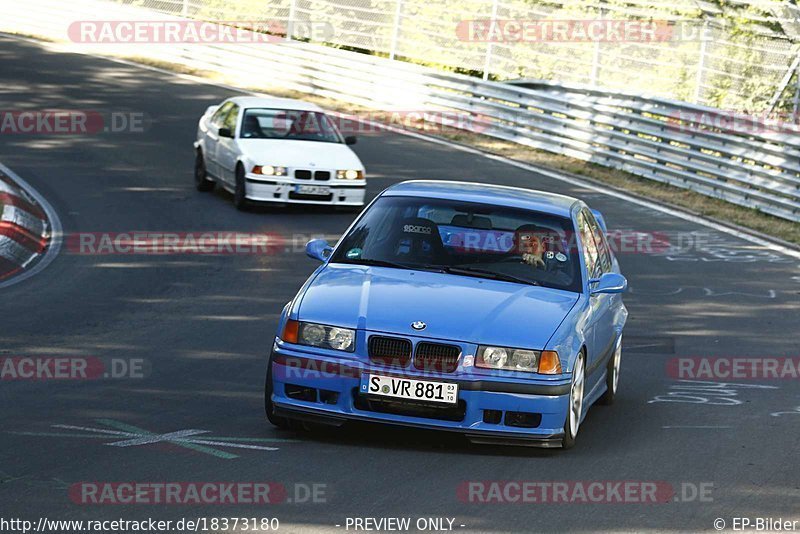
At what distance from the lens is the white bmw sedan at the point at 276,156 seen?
18.5 metres

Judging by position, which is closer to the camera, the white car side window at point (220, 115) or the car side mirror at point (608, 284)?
the car side mirror at point (608, 284)

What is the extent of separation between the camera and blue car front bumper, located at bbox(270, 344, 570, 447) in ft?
25.4

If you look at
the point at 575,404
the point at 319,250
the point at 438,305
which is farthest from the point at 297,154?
the point at 575,404

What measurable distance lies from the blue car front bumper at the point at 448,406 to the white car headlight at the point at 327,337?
0.06m

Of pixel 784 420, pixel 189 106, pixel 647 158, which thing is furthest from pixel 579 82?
pixel 784 420

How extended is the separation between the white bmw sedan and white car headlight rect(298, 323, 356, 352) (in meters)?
10.6

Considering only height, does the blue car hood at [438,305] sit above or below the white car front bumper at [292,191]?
above

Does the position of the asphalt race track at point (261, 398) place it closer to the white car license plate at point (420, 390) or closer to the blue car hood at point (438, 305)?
the white car license plate at point (420, 390)

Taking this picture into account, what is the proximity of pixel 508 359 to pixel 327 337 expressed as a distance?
104 cm

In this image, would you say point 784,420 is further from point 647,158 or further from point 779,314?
point 647,158

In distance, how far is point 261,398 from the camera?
30.1ft

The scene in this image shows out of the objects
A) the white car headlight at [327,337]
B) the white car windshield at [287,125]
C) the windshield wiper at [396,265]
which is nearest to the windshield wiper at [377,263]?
the windshield wiper at [396,265]

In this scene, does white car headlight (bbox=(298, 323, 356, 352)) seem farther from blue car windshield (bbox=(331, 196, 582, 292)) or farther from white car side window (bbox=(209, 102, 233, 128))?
white car side window (bbox=(209, 102, 233, 128))

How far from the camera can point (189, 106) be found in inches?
1080
